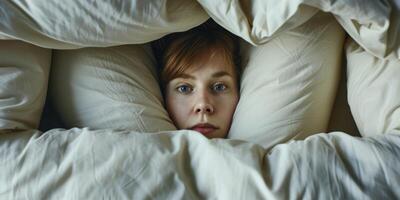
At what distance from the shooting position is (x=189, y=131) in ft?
2.62

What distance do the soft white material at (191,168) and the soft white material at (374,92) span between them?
0.06 m

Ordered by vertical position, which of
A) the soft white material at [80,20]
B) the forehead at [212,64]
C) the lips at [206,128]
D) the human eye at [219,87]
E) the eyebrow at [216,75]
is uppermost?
the soft white material at [80,20]

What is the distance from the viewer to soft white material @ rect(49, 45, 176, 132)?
88 cm

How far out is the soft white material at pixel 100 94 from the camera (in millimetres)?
885

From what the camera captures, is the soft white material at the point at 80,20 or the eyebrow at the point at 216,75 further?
the eyebrow at the point at 216,75

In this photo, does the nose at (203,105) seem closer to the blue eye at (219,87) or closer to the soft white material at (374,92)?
the blue eye at (219,87)

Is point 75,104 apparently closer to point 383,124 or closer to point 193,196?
point 193,196

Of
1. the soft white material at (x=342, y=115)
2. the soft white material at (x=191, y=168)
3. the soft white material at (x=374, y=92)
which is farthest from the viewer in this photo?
the soft white material at (x=342, y=115)

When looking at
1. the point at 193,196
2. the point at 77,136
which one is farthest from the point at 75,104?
the point at 193,196

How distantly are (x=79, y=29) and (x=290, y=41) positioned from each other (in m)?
0.34

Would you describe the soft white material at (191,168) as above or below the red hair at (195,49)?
below

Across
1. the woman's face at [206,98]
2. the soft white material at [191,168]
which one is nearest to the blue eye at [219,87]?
the woman's face at [206,98]

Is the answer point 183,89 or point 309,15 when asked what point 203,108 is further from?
point 309,15

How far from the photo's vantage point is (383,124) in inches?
32.3
